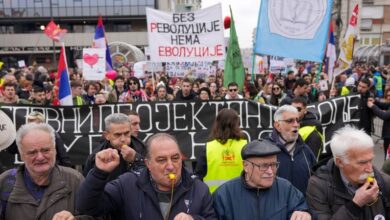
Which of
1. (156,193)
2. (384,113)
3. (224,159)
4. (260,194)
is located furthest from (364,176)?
(384,113)

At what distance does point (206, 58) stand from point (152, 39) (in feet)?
3.68

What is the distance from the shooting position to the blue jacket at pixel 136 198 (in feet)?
8.37

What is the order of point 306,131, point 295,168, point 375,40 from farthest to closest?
point 375,40, point 306,131, point 295,168

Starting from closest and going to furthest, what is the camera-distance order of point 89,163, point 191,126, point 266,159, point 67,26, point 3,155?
point 266,159
point 89,163
point 3,155
point 191,126
point 67,26

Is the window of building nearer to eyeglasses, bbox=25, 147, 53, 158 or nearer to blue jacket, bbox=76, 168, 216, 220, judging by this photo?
blue jacket, bbox=76, 168, 216, 220

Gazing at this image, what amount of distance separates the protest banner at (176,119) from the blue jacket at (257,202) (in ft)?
13.2

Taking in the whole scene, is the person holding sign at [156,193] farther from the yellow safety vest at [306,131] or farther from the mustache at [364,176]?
the yellow safety vest at [306,131]

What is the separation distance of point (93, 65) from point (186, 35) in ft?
10.5

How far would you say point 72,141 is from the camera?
22.5 ft

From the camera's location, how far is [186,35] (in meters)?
9.05

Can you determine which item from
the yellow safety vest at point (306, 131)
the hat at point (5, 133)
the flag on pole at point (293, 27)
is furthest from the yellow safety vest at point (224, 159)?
the flag on pole at point (293, 27)

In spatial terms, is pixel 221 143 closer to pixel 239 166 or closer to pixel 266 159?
pixel 239 166

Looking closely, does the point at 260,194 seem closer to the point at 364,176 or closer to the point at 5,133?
the point at 364,176

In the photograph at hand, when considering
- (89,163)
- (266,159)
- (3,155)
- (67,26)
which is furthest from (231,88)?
(67,26)
